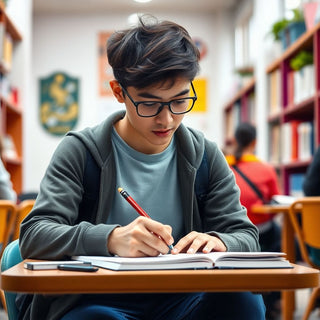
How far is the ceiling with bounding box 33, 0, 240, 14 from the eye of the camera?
7.16m

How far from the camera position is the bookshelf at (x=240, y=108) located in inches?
243

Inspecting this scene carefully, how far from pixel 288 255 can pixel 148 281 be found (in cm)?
229

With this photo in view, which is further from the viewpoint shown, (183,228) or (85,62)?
(85,62)

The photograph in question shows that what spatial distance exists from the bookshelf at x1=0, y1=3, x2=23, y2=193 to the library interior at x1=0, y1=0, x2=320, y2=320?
10 mm

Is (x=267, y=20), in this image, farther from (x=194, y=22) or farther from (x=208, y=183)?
(x=208, y=183)

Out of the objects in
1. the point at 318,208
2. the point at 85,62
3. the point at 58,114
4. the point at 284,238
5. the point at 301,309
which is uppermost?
the point at 85,62

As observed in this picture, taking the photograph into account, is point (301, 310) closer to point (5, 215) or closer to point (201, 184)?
point (5, 215)

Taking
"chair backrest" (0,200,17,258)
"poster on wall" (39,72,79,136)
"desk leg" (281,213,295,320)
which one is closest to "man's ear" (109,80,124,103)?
"chair backrest" (0,200,17,258)

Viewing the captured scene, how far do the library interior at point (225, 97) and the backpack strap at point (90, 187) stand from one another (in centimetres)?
19

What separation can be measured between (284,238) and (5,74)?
3.26 m

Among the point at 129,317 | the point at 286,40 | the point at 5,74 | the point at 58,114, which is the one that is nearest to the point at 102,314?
the point at 129,317

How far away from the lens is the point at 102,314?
3.63 feet

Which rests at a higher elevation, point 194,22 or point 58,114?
point 194,22

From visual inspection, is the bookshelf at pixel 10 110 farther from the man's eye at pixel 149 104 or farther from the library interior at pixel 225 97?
the man's eye at pixel 149 104
